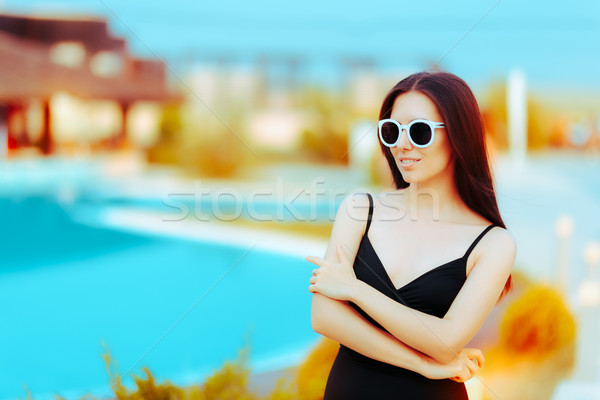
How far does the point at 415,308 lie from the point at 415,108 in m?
0.48

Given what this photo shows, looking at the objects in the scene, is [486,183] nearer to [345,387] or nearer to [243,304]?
[345,387]

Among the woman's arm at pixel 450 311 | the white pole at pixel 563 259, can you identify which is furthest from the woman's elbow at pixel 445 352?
the white pole at pixel 563 259

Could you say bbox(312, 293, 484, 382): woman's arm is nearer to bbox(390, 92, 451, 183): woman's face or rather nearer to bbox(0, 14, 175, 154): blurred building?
bbox(390, 92, 451, 183): woman's face

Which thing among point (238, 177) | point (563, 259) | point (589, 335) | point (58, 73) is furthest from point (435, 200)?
point (58, 73)

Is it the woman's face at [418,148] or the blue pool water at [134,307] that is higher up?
the woman's face at [418,148]

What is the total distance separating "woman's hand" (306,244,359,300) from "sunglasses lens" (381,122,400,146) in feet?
0.99

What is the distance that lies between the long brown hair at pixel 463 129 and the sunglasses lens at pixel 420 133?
5cm

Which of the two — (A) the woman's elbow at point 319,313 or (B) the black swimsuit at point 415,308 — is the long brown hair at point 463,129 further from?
(A) the woman's elbow at point 319,313

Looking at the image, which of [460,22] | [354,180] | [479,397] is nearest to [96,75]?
[354,180]

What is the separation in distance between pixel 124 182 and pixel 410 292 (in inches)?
580

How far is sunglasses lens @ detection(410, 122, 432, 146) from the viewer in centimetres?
139

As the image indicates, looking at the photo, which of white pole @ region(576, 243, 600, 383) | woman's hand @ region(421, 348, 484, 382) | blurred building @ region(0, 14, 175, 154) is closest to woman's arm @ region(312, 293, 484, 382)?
woman's hand @ region(421, 348, 484, 382)

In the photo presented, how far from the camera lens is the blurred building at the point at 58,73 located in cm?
1655

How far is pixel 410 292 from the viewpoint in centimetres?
142
